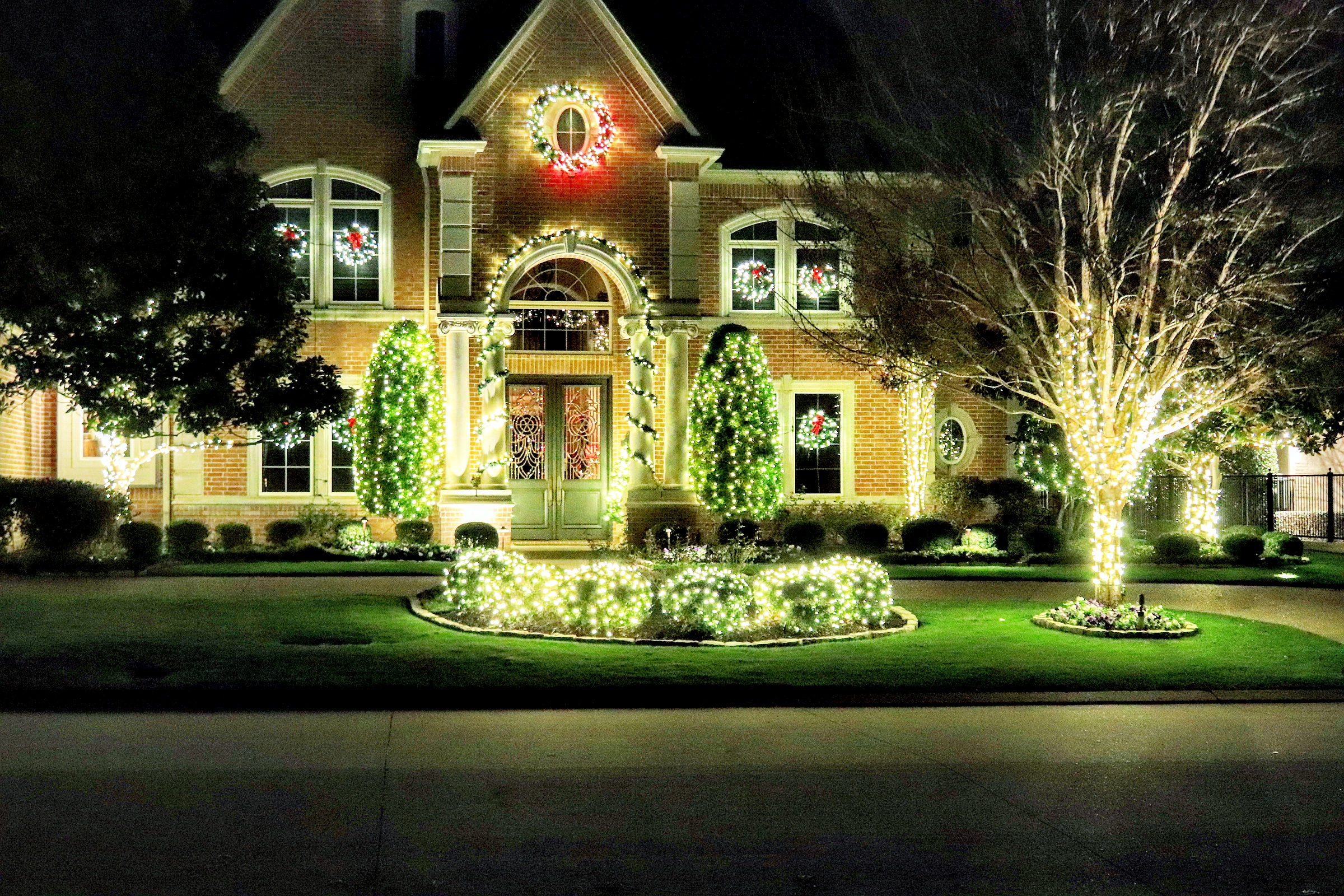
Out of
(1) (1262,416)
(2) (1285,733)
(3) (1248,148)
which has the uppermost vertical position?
(3) (1248,148)

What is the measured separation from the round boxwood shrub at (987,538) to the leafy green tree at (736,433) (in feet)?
10.9

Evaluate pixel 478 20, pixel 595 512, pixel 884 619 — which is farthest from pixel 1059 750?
pixel 478 20

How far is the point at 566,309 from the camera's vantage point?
25.4m

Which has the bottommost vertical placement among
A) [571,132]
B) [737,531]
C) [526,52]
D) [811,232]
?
[737,531]

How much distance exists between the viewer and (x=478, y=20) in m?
25.6

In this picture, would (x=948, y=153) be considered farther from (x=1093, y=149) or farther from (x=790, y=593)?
(x=790, y=593)

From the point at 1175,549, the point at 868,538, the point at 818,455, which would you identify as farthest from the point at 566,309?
the point at 1175,549

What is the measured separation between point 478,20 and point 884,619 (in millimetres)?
15182

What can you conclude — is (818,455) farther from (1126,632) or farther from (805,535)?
(1126,632)

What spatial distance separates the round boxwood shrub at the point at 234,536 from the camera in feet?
75.5

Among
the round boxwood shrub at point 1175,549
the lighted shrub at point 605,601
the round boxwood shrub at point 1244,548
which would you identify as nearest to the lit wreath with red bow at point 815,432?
the round boxwood shrub at point 1175,549

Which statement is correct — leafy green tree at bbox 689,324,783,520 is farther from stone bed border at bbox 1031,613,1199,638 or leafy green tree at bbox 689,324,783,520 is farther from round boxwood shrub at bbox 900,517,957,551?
stone bed border at bbox 1031,613,1199,638

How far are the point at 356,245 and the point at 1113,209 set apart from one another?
1373 centimetres

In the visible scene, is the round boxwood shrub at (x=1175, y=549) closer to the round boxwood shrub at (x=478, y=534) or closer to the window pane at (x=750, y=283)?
the window pane at (x=750, y=283)
